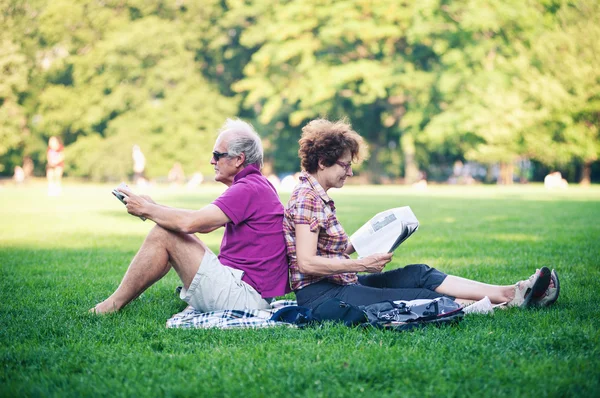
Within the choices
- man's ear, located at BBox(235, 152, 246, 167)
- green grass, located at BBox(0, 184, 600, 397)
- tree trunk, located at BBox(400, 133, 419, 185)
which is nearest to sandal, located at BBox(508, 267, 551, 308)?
green grass, located at BBox(0, 184, 600, 397)

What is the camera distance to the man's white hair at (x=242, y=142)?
17.1ft

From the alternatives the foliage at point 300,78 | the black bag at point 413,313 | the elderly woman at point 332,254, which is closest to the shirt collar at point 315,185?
the elderly woman at point 332,254

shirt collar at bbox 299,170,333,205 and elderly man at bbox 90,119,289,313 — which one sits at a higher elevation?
shirt collar at bbox 299,170,333,205

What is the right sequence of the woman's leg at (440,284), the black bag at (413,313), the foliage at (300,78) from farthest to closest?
the foliage at (300,78)
the woman's leg at (440,284)
the black bag at (413,313)

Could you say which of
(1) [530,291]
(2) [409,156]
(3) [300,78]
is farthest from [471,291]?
(3) [300,78]

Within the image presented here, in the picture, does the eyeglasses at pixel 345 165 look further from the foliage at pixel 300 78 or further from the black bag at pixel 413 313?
the foliage at pixel 300 78

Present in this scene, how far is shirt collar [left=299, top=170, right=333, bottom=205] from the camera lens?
16.3ft

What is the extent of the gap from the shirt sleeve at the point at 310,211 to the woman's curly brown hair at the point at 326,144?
27cm

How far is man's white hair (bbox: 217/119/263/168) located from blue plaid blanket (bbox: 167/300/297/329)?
3.73 ft

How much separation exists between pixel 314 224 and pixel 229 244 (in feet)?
2.66

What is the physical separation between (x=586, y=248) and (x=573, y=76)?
30429 millimetres

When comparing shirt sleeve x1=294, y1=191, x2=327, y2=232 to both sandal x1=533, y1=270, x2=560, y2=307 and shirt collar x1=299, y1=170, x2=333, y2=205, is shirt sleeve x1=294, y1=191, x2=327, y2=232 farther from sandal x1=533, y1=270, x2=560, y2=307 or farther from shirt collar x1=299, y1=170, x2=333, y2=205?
sandal x1=533, y1=270, x2=560, y2=307

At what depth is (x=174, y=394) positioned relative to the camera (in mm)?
3508

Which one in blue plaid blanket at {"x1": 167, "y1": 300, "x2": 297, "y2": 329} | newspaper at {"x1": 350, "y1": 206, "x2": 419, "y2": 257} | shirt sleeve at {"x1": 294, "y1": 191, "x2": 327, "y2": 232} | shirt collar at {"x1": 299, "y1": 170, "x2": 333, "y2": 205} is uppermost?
shirt collar at {"x1": 299, "y1": 170, "x2": 333, "y2": 205}
